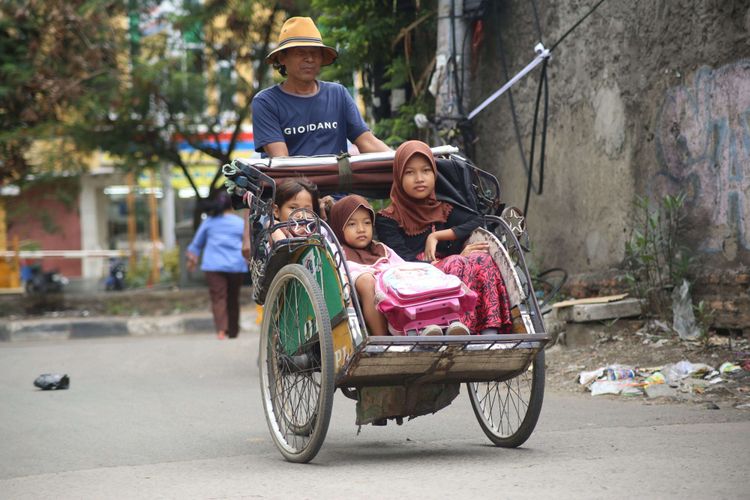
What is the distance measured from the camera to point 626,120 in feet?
30.1

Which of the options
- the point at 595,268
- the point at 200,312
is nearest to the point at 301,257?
the point at 595,268

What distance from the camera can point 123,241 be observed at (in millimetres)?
33406

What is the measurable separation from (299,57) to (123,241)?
27.8 metres

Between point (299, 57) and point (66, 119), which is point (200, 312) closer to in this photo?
point (66, 119)

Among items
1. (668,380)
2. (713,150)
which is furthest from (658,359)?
(713,150)

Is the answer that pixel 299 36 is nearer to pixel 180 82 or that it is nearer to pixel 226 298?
pixel 226 298

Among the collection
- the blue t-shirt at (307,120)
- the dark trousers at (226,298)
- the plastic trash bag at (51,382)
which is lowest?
the plastic trash bag at (51,382)

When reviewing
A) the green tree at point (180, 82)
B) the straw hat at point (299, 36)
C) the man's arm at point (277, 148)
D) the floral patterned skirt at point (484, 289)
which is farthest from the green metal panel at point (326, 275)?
the green tree at point (180, 82)

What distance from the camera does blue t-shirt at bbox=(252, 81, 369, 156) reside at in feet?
21.2

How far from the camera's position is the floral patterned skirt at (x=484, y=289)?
509cm

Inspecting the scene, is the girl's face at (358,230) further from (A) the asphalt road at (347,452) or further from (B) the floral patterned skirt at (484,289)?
(A) the asphalt road at (347,452)

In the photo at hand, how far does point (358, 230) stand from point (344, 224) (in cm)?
7

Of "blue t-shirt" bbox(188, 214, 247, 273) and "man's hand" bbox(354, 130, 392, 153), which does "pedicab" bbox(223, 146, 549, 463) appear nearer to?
"man's hand" bbox(354, 130, 392, 153)

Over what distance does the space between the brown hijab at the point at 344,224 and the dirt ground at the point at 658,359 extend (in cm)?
244
